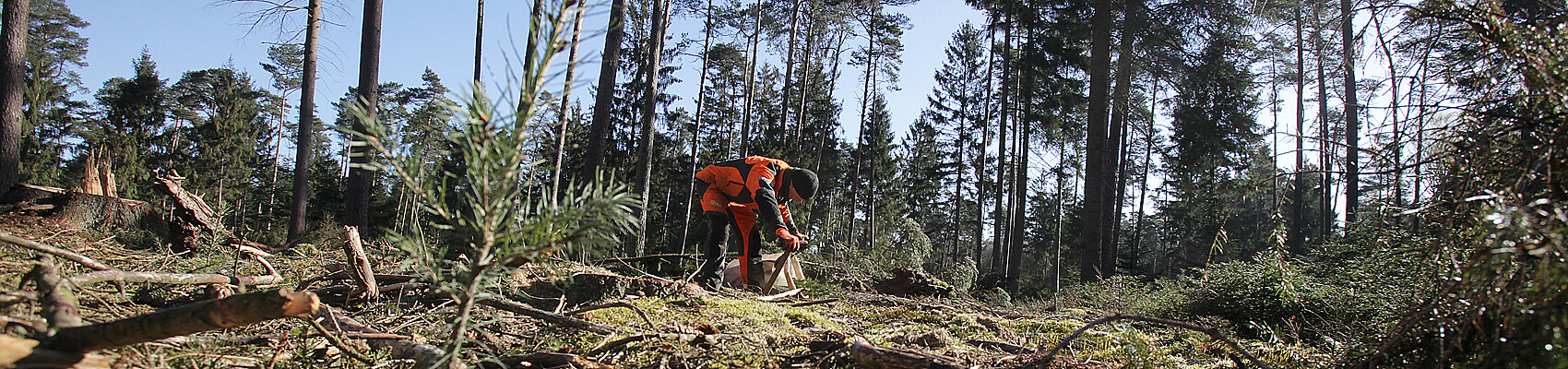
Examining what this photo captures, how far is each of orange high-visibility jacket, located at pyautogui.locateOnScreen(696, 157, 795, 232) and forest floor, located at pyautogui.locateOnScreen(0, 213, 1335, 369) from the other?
4.64 ft

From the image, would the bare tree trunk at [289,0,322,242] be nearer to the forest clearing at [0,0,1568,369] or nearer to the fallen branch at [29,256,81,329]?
the forest clearing at [0,0,1568,369]

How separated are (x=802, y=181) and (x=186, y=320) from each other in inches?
235

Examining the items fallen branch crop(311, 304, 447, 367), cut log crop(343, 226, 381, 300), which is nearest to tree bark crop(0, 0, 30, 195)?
cut log crop(343, 226, 381, 300)

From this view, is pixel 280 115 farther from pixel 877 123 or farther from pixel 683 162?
pixel 877 123

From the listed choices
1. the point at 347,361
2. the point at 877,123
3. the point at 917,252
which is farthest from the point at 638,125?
the point at 347,361

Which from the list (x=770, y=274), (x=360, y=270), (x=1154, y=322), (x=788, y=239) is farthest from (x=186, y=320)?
(x=770, y=274)

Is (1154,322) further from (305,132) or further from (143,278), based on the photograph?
(305,132)

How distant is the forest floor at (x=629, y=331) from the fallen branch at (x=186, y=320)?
369 mm

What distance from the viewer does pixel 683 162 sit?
101 feet

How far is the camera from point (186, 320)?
133cm

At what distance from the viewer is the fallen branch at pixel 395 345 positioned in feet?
7.17

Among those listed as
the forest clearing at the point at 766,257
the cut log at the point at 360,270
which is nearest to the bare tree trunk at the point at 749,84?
the forest clearing at the point at 766,257

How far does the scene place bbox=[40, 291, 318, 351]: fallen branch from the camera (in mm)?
1279

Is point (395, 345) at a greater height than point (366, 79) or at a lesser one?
lesser
